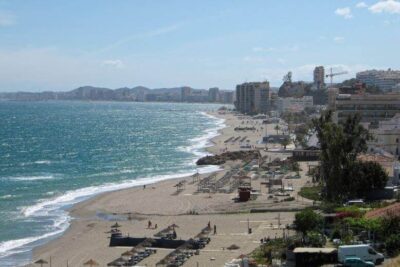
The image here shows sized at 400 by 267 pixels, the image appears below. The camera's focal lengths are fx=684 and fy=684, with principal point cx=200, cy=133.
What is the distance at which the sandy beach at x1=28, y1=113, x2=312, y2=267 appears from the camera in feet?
112

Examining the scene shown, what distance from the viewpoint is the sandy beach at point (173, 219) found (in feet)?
112

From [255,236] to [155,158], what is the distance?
164 ft

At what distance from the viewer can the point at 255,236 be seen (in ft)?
118

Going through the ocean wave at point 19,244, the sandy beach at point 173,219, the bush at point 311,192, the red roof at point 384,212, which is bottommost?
the ocean wave at point 19,244

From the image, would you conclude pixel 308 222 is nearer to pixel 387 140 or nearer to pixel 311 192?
pixel 311 192

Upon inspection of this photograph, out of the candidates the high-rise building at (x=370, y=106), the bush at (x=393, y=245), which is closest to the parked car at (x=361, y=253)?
the bush at (x=393, y=245)

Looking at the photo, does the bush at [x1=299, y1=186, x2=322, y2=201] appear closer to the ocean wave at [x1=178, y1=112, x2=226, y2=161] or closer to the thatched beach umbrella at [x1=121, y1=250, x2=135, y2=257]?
the thatched beach umbrella at [x1=121, y1=250, x2=135, y2=257]

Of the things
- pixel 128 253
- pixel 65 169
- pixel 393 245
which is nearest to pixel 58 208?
pixel 128 253

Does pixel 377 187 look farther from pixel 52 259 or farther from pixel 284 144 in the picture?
pixel 284 144

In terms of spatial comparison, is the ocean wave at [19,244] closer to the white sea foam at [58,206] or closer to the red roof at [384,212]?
the white sea foam at [58,206]

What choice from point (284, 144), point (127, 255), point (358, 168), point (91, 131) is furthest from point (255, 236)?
point (91, 131)

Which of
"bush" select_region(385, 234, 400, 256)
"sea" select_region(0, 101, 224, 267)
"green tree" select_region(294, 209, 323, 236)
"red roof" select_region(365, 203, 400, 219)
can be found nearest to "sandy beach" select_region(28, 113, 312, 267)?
"sea" select_region(0, 101, 224, 267)

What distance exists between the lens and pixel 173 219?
4419 cm

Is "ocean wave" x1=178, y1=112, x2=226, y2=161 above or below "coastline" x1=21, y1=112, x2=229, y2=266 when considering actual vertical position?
above
